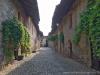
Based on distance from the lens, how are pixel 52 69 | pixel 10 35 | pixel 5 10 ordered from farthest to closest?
pixel 5 10 < pixel 10 35 < pixel 52 69

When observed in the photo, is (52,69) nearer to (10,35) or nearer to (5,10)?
(10,35)

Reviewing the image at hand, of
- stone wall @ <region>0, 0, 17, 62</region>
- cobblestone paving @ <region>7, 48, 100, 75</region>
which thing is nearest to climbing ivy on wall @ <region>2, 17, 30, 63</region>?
stone wall @ <region>0, 0, 17, 62</region>

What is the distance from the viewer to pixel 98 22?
8102 mm

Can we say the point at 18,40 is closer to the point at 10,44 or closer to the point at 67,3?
the point at 10,44

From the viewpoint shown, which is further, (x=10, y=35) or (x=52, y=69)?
(x=10, y=35)

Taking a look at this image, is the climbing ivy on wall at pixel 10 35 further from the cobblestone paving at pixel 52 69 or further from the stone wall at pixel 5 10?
the cobblestone paving at pixel 52 69

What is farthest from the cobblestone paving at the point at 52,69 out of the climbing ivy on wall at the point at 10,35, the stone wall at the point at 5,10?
the stone wall at the point at 5,10

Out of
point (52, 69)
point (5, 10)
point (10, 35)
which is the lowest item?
point (52, 69)

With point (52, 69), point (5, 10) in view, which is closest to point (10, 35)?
point (5, 10)

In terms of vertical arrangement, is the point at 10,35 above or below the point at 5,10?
below

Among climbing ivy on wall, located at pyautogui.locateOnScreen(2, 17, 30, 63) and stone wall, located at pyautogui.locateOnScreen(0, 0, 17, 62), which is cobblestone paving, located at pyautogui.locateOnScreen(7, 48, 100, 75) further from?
stone wall, located at pyautogui.locateOnScreen(0, 0, 17, 62)

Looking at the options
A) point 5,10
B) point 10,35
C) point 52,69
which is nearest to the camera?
point 52,69

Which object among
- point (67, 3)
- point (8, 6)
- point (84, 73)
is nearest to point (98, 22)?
point (84, 73)

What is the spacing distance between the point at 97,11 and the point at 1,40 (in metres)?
4.60
